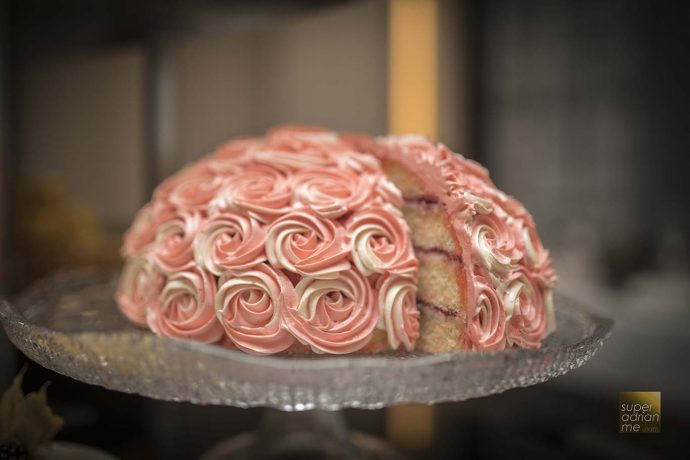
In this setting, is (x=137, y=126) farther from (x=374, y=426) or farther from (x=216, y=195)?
(x=374, y=426)

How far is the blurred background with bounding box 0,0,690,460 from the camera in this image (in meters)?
2.01

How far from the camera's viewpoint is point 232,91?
7.20 feet

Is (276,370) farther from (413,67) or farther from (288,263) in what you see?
(413,67)

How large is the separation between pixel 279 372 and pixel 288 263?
0.23 metres

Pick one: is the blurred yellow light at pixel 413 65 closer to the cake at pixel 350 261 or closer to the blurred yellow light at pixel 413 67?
the blurred yellow light at pixel 413 67

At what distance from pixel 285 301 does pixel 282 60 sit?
1.41m

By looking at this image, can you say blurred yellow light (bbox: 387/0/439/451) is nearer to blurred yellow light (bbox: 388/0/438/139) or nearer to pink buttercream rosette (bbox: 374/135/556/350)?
blurred yellow light (bbox: 388/0/438/139)

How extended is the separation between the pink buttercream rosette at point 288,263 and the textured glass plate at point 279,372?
7cm

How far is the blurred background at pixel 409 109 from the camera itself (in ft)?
6.60

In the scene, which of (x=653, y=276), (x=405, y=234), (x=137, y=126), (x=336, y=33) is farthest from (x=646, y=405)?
(x=137, y=126)

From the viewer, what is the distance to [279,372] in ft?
2.60

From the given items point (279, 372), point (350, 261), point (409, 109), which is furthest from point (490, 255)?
point (409, 109)

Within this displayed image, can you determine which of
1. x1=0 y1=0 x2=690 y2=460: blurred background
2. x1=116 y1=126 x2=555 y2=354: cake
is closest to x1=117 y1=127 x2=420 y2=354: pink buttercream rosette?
x1=116 y1=126 x2=555 y2=354: cake

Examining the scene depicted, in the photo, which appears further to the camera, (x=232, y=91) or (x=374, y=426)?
(x=232, y=91)
